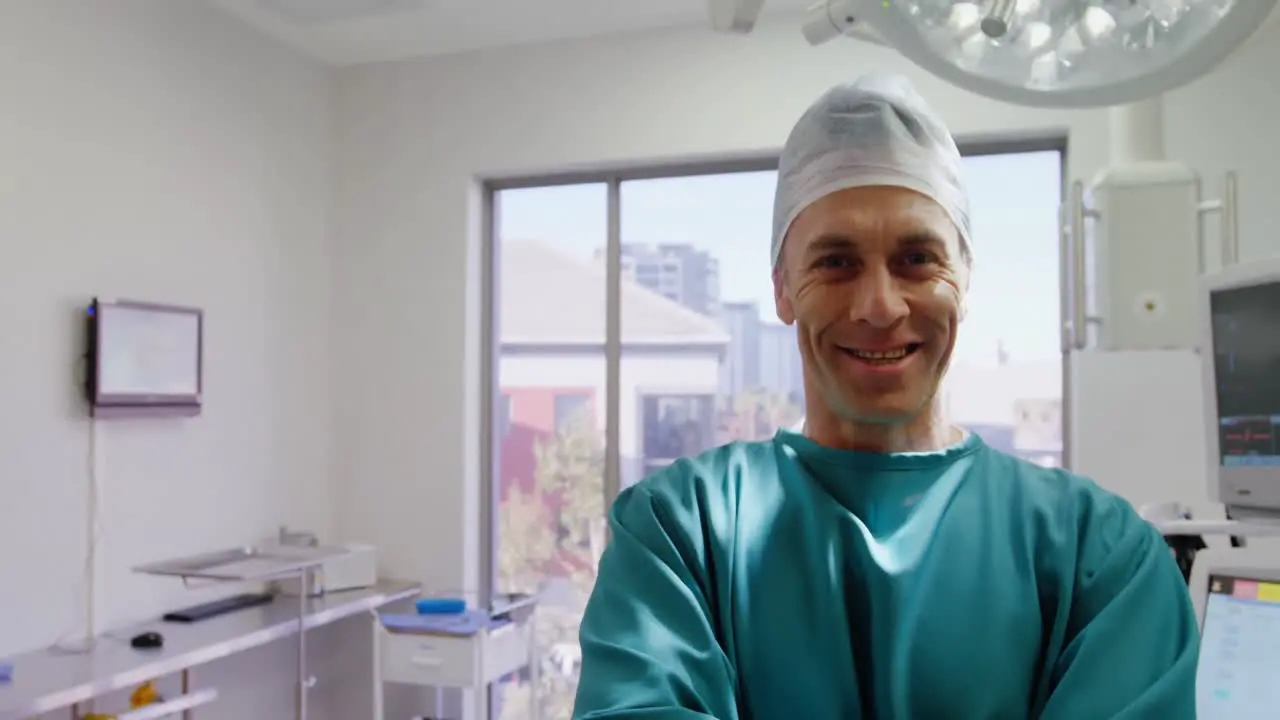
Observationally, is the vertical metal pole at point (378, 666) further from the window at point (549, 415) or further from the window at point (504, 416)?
the window at point (504, 416)

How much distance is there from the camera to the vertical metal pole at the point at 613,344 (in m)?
3.45

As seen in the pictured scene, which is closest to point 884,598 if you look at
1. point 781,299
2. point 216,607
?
point 781,299

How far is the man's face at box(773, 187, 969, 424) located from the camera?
2.84 ft

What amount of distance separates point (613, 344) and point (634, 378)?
14cm

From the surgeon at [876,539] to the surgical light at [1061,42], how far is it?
15 centimetres

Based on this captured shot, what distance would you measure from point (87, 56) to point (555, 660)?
7.82 feet

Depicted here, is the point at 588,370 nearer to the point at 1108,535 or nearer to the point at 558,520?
the point at 558,520

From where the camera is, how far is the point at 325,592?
3098 mm

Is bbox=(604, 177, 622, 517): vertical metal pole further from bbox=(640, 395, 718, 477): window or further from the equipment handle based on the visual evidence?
the equipment handle

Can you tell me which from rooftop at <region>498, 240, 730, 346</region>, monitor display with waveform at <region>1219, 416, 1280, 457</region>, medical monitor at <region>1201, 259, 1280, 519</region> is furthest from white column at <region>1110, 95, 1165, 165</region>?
rooftop at <region>498, 240, 730, 346</region>

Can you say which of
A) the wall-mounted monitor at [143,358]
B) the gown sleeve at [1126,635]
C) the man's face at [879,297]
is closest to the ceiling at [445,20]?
the wall-mounted monitor at [143,358]

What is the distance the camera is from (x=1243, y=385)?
1.31 m

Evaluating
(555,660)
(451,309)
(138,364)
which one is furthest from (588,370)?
(138,364)

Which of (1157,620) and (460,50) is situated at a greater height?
(460,50)
